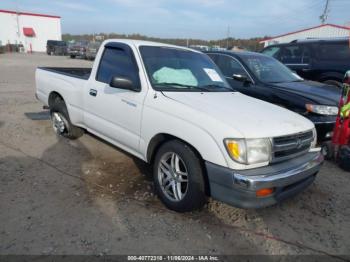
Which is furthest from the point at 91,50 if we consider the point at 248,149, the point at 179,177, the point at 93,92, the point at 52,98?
the point at 248,149

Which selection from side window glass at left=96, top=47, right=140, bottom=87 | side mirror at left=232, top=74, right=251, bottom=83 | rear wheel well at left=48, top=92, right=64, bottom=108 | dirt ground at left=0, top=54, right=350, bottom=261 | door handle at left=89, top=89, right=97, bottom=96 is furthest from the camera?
side mirror at left=232, top=74, right=251, bottom=83

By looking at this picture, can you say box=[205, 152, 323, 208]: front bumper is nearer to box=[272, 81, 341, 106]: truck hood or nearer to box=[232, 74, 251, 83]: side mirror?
box=[272, 81, 341, 106]: truck hood

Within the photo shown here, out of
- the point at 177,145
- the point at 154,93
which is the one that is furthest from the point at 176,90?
the point at 177,145

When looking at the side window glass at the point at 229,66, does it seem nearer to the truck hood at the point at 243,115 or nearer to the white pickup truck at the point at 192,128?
the white pickup truck at the point at 192,128

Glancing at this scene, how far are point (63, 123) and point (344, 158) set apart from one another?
4863mm

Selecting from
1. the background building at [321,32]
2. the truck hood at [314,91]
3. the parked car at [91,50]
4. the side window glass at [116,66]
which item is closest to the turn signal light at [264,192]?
the side window glass at [116,66]

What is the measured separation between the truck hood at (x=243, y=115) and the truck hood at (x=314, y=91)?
2.10 metres

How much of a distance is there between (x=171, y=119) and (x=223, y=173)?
818 millimetres

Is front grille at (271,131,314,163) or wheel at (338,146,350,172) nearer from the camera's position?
front grille at (271,131,314,163)

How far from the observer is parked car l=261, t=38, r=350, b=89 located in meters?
8.32

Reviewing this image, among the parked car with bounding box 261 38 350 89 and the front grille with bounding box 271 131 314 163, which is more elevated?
the parked car with bounding box 261 38 350 89

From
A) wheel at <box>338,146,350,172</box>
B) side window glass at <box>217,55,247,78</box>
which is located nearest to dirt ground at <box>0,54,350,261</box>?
wheel at <box>338,146,350,172</box>

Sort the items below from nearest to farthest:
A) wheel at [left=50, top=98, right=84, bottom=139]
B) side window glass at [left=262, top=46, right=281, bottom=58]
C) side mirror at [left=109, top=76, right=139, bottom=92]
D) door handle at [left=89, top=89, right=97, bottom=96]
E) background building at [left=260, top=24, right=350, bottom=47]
→ 1. side mirror at [left=109, top=76, right=139, bottom=92]
2. door handle at [left=89, top=89, right=97, bottom=96]
3. wheel at [left=50, top=98, right=84, bottom=139]
4. side window glass at [left=262, top=46, right=281, bottom=58]
5. background building at [left=260, top=24, right=350, bottom=47]

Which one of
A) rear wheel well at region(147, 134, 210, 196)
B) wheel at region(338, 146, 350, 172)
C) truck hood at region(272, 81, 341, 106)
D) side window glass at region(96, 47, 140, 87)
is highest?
side window glass at region(96, 47, 140, 87)
